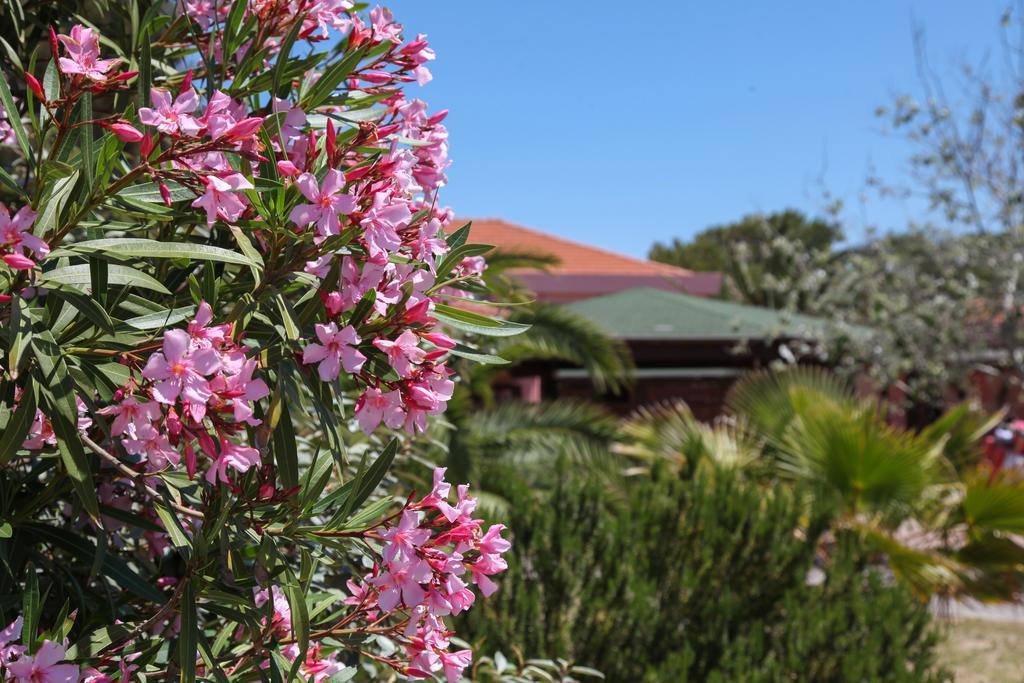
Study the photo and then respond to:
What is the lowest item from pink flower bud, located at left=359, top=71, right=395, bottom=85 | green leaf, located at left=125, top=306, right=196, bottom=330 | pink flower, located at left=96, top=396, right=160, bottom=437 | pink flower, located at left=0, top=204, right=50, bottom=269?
pink flower, located at left=96, top=396, right=160, bottom=437

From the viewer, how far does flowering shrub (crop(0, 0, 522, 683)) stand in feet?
3.64

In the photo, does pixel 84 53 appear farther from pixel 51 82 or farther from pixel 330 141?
pixel 330 141

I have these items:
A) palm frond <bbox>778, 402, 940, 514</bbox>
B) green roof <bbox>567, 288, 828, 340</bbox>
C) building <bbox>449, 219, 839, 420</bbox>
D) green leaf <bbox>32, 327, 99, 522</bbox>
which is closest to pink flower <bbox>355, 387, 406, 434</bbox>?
green leaf <bbox>32, 327, 99, 522</bbox>

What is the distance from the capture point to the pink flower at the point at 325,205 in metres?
1.15

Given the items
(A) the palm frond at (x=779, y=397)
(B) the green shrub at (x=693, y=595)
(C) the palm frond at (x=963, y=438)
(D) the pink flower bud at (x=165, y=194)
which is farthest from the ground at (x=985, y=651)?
(D) the pink flower bud at (x=165, y=194)

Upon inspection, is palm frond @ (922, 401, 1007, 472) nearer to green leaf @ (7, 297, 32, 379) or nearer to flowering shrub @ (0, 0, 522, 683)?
flowering shrub @ (0, 0, 522, 683)

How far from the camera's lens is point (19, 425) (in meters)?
1.10

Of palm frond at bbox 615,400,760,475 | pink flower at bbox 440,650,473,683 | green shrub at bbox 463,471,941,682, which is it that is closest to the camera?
pink flower at bbox 440,650,473,683

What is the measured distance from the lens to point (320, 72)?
160 cm

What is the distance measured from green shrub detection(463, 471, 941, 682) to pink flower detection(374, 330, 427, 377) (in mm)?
2689

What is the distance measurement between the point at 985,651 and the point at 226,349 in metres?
8.31

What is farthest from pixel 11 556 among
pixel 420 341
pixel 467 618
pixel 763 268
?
pixel 763 268

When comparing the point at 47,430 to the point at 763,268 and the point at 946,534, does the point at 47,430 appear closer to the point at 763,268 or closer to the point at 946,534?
the point at 946,534

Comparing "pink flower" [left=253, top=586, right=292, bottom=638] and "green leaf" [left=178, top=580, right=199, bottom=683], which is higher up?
"green leaf" [left=178, top=580, right=199, bottom=683]
